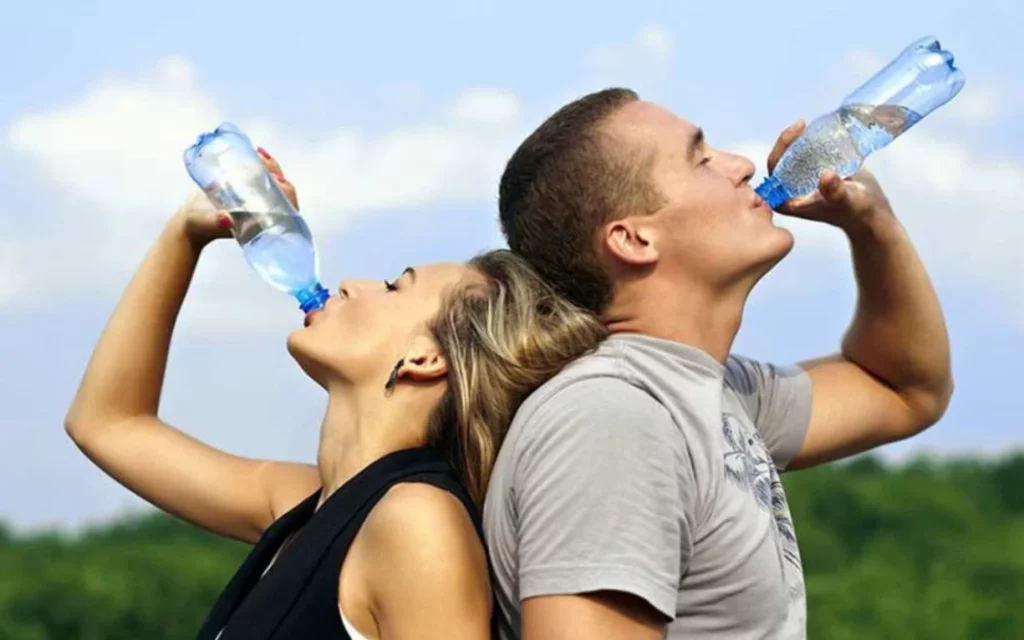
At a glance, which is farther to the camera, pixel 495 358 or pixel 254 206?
pixel 254 206

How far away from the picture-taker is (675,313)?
319 centimetres

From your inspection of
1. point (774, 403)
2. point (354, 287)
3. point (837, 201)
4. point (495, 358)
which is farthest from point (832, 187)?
point (354, 287)

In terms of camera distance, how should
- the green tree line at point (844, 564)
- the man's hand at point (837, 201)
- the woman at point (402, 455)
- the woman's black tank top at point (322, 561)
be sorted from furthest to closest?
the green tree line at point (844, 564) → the man's hand at point (837, 201) → the woman's black tank top at point (322, 561) → the woman at point (402, 455)

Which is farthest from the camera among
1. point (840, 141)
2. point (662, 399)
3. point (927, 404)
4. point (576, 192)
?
point (927, 404)

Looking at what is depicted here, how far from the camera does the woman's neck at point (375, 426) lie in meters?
3.26

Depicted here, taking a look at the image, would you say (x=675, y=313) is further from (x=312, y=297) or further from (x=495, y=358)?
(x=312, y=297)

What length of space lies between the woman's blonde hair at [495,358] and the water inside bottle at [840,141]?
689 millimetres

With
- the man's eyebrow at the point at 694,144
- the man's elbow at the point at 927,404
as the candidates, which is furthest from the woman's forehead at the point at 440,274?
the man's elbow at the point at 927,404

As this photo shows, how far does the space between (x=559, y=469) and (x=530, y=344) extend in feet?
1.21

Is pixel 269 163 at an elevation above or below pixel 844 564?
above

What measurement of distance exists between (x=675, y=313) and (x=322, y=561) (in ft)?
2.51

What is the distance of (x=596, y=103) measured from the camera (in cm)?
337

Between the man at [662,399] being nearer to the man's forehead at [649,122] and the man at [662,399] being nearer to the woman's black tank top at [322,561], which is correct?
the man's forehead at [649,122]

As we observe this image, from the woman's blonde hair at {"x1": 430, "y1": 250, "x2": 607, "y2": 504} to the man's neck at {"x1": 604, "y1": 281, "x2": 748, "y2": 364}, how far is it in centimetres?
6
